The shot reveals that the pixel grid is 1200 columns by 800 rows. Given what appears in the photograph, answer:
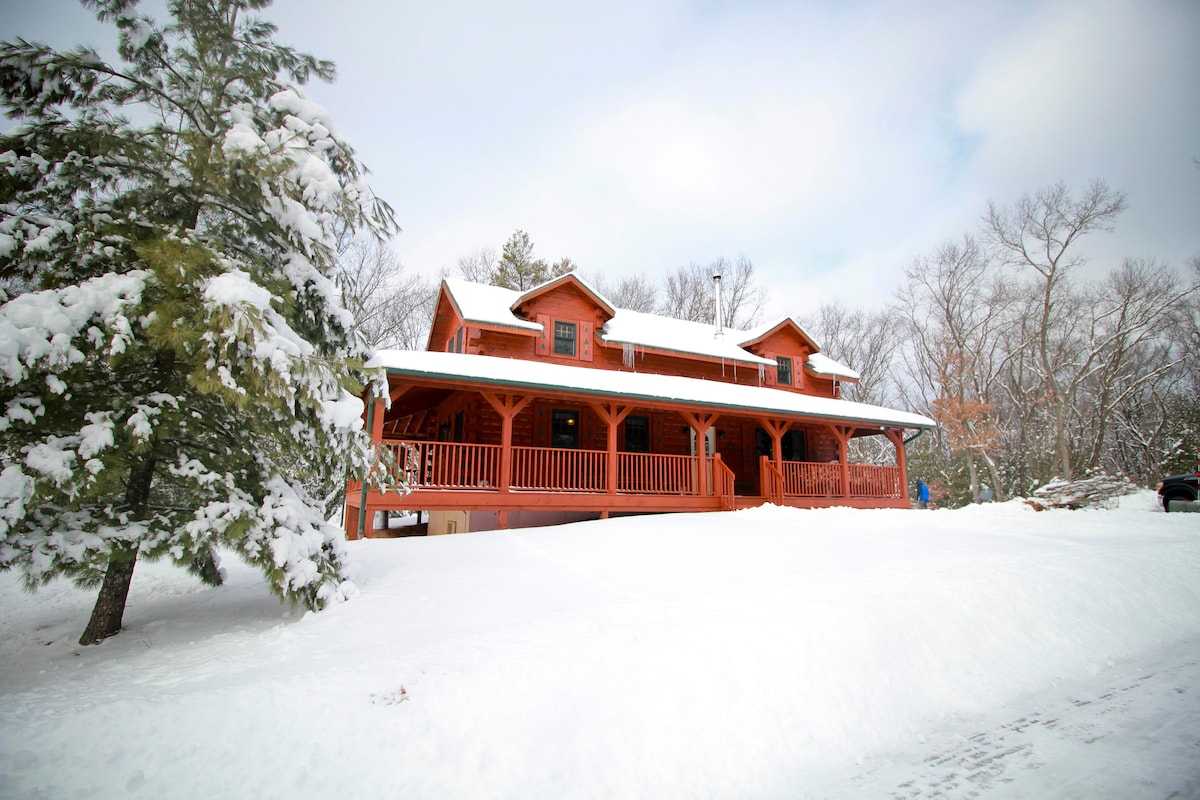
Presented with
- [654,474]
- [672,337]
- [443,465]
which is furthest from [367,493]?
[672,337]

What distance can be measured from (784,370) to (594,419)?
8.38 m

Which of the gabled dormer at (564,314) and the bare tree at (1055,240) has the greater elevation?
the bare tree at (1055,240)

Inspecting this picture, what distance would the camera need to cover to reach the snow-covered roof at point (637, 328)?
49.9ft

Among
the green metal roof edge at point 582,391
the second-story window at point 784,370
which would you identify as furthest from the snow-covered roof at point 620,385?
the second-story window at point 784,370

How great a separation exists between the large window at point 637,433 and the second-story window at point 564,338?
8.59 feet

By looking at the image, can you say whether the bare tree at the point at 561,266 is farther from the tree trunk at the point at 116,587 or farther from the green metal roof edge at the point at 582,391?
the tree trunk at the point at 116,587

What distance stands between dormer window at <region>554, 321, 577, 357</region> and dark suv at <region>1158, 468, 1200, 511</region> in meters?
15.2

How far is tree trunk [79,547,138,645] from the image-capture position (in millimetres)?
5575

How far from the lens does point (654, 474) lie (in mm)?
13734

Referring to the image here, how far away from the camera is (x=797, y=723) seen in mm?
3631

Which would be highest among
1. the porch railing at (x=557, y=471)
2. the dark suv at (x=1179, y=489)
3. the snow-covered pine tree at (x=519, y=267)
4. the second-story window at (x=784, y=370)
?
the snow-covered pine tree at (x=519, y=267)

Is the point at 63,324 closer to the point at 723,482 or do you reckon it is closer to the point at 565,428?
the point at 565,428

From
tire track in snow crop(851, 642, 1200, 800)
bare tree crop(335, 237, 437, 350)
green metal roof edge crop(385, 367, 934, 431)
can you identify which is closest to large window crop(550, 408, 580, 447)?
green metal roof edge crop(385, 367, 934, 431)

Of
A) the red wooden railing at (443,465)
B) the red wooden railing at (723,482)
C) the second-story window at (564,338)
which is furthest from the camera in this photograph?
the second-story window at (564,338)
